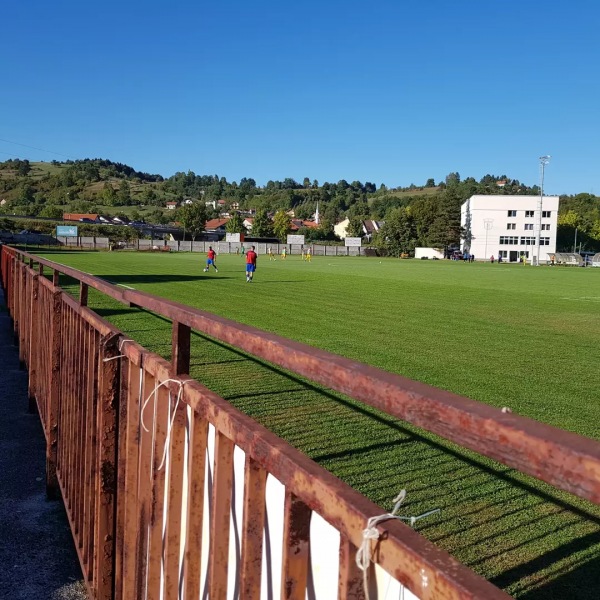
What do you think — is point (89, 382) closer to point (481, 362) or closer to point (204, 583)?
point (204, 583)

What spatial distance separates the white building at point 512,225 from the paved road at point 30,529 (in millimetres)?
116569

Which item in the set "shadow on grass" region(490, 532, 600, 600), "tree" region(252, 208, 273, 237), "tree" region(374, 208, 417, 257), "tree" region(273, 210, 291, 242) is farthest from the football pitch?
"tree" region(273, 210, 291, 242)

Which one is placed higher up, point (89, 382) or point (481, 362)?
point (89, 382)

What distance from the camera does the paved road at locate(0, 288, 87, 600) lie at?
3.70m

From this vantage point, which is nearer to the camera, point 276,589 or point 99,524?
point 276,589

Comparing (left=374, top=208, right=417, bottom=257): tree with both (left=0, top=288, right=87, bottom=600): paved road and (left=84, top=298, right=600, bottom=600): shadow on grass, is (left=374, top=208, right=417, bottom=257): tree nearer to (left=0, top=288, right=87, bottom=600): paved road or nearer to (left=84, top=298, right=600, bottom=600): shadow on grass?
(left=84, top=298, right=600, bottom=600): shadow on grass

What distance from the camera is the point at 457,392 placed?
26.3 ft

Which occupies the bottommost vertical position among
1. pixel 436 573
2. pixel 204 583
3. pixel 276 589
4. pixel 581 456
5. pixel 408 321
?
pixel 408 321

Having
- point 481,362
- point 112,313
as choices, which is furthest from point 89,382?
point 112,313

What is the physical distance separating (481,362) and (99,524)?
28.3 ft

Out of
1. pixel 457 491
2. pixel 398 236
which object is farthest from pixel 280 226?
pixel 457 491

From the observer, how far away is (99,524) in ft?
10.3

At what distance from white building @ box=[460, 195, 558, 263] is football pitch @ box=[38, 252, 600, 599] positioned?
335 feet

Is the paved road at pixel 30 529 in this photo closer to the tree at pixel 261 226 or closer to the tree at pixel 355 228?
the tree at pixel 261 226
